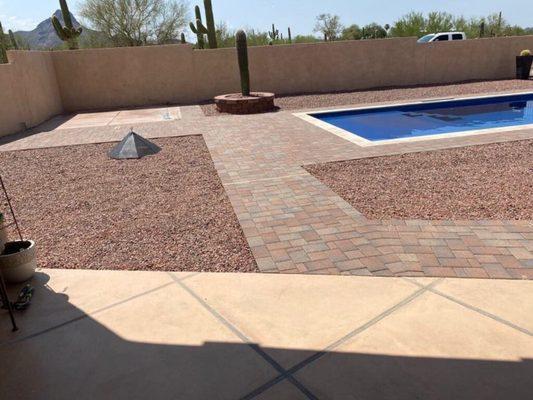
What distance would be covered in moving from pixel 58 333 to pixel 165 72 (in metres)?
16.3

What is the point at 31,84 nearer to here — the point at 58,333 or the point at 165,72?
the point at 165,72

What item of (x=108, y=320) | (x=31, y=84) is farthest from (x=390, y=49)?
(x=108, y=320)

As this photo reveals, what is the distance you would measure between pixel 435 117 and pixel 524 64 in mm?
8844

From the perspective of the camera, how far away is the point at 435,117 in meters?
13.6

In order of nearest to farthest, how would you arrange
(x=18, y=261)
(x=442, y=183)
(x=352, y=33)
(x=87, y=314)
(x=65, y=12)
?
(x=87, y=314), (x=18, y=261), (x=442, y=183), (x=65, y=12), (x=352, y=33)

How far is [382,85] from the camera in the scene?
19922mm

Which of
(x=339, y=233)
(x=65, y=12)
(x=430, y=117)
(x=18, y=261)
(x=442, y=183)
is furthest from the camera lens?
(x=65, y=12)

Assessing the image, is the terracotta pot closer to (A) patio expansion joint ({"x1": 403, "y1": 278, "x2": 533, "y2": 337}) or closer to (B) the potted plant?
(A) patio expansion joint ({"x1": 403, "y1": 278, "x2": 533, "y2": 337})

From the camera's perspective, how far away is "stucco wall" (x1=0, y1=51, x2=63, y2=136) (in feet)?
41.3

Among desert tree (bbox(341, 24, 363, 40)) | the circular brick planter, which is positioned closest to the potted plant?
the circular brick planter

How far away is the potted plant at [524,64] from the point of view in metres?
18.6

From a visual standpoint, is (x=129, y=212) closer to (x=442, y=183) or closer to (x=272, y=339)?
(x=272, y=339)

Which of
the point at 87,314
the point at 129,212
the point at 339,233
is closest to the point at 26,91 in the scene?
the point at 129,212

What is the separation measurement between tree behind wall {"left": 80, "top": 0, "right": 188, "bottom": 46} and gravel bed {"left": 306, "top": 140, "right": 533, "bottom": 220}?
3082 centimetres
